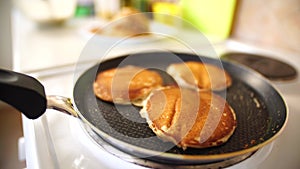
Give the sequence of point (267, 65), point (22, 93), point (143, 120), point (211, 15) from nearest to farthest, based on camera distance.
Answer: point (22, 93), point (143, 120), point (267, 65), point (211, 15)

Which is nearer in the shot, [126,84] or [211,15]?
[126,84]

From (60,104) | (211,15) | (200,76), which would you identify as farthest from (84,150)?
(211,15)

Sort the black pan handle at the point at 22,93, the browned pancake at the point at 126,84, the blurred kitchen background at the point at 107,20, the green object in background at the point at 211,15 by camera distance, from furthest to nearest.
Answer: the green object in background at the point at 211,15 → the blurred kitchen background at the point at 107,20 → the browned pancake at the point at 126,84 → the black pan handle at the point at 22,93

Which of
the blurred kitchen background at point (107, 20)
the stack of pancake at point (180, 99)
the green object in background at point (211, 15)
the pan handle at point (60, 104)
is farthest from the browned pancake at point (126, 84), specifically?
the green object in background at point (211, 15)

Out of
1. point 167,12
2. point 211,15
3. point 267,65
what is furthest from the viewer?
point 167,12

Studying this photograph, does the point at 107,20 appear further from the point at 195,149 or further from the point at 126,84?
the point at 195,149

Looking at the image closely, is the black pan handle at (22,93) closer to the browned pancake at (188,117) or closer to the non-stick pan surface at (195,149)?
the non-stick pan surface at (195,149)

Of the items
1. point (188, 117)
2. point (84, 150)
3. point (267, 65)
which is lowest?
point (84, 150)
